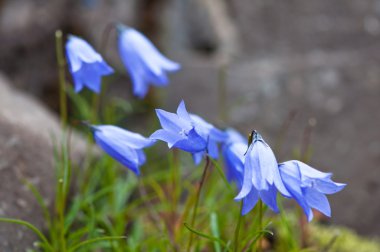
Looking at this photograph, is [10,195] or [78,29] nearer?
[10,195]

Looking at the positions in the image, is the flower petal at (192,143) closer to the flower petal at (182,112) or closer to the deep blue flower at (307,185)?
the flower petal at (182,112)

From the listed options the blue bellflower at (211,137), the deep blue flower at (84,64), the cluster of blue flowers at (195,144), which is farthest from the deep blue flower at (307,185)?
the deep blue flower at (84,64)

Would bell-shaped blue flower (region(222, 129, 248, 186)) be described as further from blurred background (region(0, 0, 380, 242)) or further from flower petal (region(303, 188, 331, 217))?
blurred background (region(0, 0, 380, 242))

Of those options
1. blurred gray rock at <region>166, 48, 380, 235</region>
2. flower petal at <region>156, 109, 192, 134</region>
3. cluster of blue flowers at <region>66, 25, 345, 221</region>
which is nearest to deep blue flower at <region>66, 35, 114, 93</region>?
cluster of blue flowers at <region>66, 25, 345, 221</region>

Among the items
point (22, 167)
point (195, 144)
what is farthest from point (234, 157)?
point (22, 167)

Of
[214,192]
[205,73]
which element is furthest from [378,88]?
[214,192]

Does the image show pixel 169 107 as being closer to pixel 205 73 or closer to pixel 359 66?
pixel 205 73
